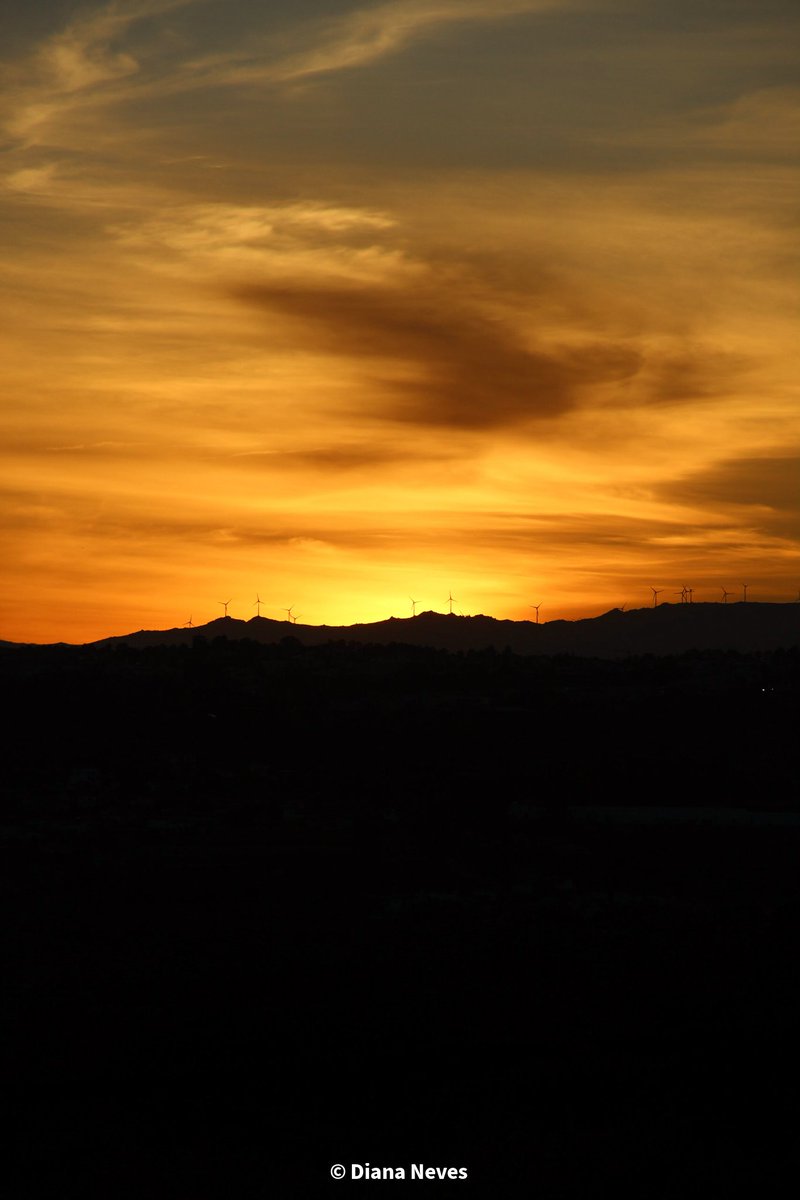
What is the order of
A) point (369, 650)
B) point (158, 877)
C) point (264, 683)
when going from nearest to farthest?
1. point (158, 877)
2. point (264, 683)
3. point (369, 650)

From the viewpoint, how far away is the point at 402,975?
860 inches

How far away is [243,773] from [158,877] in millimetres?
22386

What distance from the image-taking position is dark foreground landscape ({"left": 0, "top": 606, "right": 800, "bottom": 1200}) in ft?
50.6

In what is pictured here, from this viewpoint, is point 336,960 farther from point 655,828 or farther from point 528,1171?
point 655,828

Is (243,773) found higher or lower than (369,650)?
lower

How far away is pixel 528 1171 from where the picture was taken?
1480 centimetres

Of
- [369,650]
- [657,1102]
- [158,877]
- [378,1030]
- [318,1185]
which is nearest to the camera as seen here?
[318,1185]

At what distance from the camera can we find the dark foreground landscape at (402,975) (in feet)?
50.6

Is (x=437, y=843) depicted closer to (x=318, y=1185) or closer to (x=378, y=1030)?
(x=378, y=1030)

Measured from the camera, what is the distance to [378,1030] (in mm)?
19047

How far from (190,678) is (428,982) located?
53.9m

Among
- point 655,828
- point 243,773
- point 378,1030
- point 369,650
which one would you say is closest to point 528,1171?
point 378,1030

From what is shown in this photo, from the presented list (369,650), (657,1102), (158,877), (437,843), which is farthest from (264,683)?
(657,1102)

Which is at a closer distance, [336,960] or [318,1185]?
[318,1185]
